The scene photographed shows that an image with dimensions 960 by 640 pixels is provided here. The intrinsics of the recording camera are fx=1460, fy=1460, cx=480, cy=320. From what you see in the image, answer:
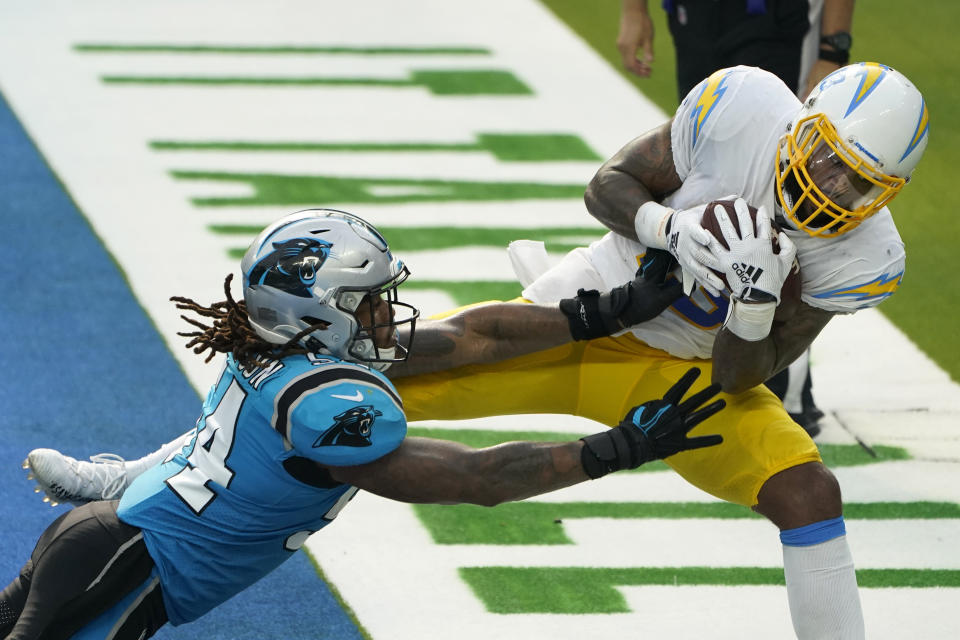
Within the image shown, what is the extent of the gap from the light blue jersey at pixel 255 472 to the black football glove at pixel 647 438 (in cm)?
42

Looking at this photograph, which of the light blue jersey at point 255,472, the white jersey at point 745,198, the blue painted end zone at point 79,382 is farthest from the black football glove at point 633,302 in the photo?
the blue painted end zone at point 79,382

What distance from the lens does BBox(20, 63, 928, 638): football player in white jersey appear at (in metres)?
3.40

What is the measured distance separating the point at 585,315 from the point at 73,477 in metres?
1.36

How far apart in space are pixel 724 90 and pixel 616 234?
52cm

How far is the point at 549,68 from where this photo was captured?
331 inches

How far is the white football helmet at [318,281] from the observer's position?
3135 mm

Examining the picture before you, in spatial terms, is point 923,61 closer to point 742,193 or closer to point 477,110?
point 477,110

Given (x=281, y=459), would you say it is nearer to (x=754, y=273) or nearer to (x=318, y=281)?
(x=318, y=281)

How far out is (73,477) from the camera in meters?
3.66

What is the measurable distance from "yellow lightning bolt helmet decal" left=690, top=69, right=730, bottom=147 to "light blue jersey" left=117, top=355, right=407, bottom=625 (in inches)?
44.0

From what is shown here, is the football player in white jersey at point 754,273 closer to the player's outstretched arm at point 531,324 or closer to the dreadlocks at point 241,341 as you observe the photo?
the player's outstretched arm at point 531,324

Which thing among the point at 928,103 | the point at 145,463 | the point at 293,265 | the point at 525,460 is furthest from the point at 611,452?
the point at 928,103

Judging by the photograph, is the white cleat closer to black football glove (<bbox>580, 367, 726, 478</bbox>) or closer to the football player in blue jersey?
the football player in blue jersey

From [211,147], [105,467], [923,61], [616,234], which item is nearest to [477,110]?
[211,147]
